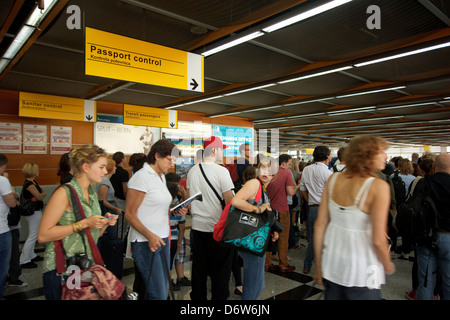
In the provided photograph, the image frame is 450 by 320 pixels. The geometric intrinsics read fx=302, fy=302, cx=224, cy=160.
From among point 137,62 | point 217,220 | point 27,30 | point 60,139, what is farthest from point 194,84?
point 60,139

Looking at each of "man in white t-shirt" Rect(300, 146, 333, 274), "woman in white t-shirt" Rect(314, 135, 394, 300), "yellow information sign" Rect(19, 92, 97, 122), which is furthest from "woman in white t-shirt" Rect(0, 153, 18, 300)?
"yellow information sign" Rect(19, 92, 97, 122)

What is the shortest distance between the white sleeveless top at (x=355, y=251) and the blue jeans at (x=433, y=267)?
58.3 inches

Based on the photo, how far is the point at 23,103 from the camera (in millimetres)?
7910

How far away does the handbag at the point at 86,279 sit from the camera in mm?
1619

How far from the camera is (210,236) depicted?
2.65 metres

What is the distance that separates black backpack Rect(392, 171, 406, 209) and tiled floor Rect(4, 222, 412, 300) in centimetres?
100

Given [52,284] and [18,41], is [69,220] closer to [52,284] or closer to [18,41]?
[52,284]

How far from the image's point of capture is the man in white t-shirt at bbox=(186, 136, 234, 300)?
8.54 feet

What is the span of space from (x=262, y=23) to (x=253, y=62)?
7.19 feet

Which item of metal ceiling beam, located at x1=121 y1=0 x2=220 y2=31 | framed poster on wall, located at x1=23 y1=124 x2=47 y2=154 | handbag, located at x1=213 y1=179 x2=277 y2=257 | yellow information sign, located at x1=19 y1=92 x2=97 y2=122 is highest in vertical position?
metal ceiling beam, located at x1=121 y1=0 x2=220 y2=31

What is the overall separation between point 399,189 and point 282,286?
8.32 ft

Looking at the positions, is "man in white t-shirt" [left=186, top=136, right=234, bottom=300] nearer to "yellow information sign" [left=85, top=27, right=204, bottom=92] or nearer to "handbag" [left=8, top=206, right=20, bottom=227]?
"yellow information sign" [left=85, top=27, right=204, bottom=92]

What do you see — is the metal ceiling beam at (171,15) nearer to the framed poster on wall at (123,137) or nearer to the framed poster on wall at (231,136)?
the framed poster on wall at (123,137)
